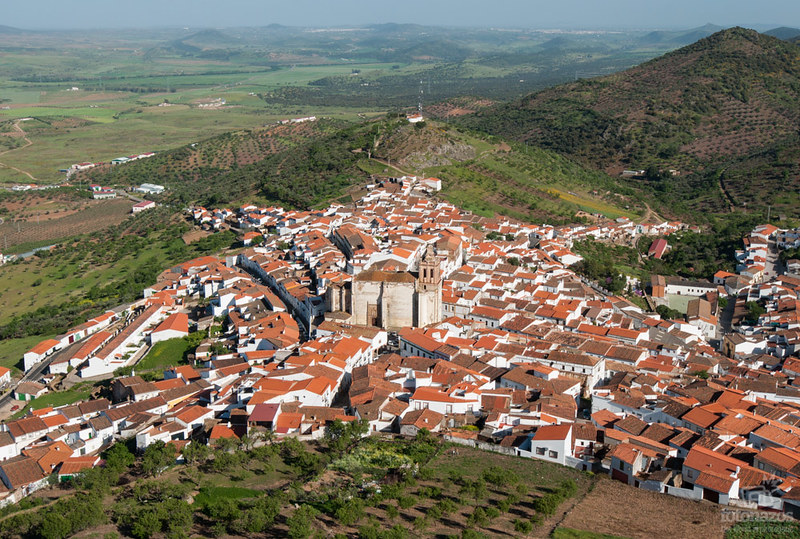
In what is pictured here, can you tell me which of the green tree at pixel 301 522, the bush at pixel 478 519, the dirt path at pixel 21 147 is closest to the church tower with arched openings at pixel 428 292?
the bush at pixel 478 519

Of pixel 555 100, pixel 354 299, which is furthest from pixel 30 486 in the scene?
pixel 555 100

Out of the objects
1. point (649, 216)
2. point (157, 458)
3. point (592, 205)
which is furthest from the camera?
point (592, 205)

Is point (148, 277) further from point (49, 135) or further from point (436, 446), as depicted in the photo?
point (49, 135)

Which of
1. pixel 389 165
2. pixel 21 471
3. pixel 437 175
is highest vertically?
pixel 389 165

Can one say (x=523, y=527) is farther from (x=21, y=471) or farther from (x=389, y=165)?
(x=389, y=165)

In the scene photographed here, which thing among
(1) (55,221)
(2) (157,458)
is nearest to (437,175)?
(1) (55,221)
